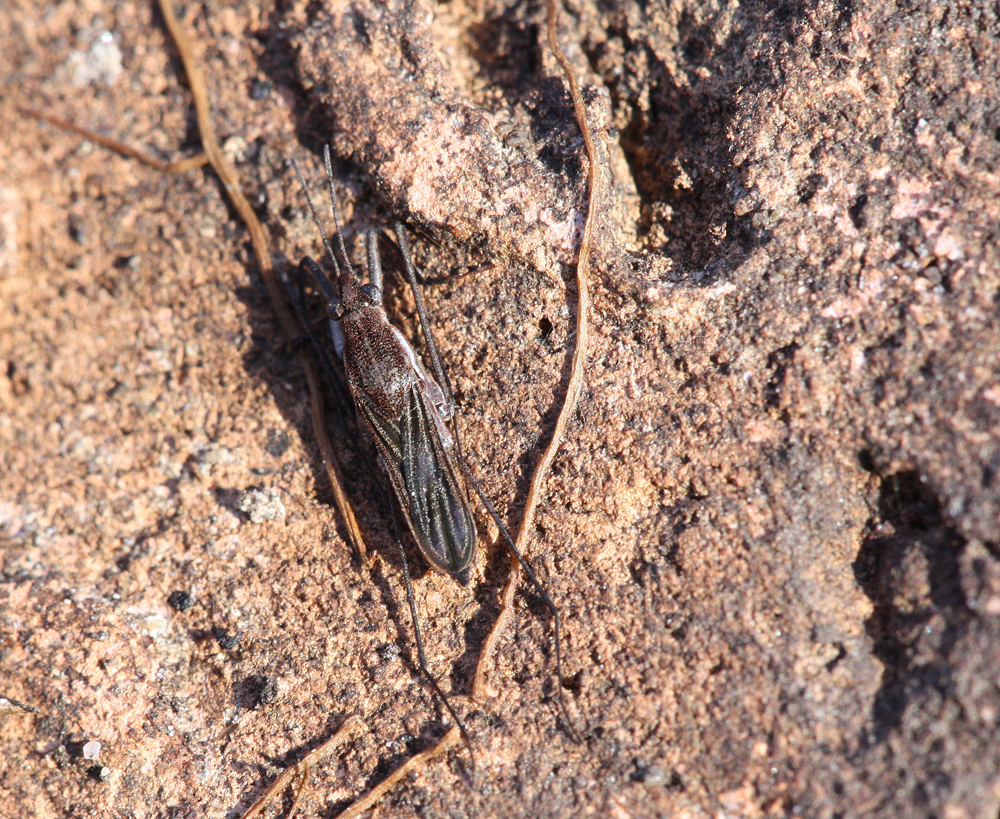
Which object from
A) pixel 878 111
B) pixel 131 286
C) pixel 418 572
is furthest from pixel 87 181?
pixel 878 111

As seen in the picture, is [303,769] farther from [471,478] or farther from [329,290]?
[329,290]

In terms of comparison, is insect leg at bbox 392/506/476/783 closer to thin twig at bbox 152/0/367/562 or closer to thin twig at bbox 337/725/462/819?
thin twig at bbox 337/725/462/819

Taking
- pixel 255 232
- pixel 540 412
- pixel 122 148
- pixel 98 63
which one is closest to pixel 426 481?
pixel 540 412

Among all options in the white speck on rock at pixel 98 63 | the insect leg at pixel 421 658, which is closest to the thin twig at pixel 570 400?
the insect leg at pixel 421 658

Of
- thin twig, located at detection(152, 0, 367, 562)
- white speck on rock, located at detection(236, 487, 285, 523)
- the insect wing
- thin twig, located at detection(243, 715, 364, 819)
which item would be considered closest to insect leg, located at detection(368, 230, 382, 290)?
thin twig, located at detection(152, 0, 367, 562)

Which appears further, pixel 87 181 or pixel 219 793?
pixel 87 181

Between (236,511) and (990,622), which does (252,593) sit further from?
(990,622)

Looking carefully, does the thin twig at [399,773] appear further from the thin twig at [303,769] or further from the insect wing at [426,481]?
the insect wing at [426,481]
